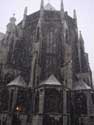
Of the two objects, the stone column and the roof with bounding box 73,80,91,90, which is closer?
the stone column

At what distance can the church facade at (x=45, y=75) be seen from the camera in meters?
23.2

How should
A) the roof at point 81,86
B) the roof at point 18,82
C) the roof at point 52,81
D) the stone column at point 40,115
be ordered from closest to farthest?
the stone column at point 40,115 → the roof at point 52,81 → the roof at point 18,82 → the roof at point 81,86

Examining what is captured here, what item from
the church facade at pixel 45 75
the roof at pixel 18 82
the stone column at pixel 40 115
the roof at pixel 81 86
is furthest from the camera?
the roof at pixel 81 86

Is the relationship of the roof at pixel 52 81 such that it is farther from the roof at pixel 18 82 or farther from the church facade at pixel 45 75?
the roof at pixel 18 82

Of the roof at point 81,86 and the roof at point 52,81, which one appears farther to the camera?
the roof at point 81,86

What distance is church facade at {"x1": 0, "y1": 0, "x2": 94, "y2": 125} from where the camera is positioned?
915 inches

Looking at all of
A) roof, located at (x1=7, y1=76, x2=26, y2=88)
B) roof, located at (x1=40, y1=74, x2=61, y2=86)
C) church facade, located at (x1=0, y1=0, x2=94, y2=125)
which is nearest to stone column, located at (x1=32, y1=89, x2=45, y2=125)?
A: church facade, located at (x1=0, y1=0, x2=94, y2=125)

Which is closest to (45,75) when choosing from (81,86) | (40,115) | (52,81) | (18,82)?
(52,81)

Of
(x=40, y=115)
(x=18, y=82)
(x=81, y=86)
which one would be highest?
(x=18, y=82)

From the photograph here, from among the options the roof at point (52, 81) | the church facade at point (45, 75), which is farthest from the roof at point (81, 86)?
the roof at point (52, 81)

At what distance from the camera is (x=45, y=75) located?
27109 millimetres

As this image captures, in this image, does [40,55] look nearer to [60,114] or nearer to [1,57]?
[1,57]

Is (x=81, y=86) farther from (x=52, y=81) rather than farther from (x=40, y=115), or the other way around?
(x=40, y=115)

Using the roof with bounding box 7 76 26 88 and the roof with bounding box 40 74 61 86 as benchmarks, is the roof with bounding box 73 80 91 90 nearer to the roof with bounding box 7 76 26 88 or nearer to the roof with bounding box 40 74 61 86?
the roof with bounding box 40 74 61 86
